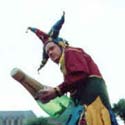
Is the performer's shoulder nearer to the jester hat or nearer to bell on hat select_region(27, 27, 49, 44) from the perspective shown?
the jester hat

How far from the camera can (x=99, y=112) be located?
23.4 feet

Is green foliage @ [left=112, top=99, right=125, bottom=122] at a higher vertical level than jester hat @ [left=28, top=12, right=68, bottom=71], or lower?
higher

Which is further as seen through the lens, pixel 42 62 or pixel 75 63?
pixel 42 62

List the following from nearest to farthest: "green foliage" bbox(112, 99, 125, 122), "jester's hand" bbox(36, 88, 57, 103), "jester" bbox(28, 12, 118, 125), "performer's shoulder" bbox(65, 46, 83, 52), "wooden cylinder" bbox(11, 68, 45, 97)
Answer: "jester" bbox(28, 12, 118, 125), "jester's hand" bbox(36, 88, 57, 103), "performer's shoulder" bbox(65, 46, 83, 52), "wooden cylinder" bbox(11, 68, 45, 97), "green foliage" bbox(112, 99, 125, 122)

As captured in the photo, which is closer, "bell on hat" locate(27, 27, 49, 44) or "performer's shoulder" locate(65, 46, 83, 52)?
"performer's shoulder" locate(65, 46, 83, 52)

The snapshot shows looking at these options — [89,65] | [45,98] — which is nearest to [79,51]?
[89,65]

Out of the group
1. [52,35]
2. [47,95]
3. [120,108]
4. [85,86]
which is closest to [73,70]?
[85,86]

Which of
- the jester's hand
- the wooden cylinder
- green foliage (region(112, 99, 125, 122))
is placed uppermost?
green foliage (region(112, 99, 125, 122))

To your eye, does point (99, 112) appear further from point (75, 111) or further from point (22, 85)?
point (22, 85)

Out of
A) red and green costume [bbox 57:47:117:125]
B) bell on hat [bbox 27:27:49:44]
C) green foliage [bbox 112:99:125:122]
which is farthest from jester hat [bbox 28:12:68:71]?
green foliage [bbox 112:99:125:122]

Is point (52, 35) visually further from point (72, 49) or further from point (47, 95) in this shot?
point (47, 95)

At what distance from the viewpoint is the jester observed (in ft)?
23.3

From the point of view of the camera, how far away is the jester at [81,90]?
23.3 ft

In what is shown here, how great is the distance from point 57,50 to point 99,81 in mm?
582
